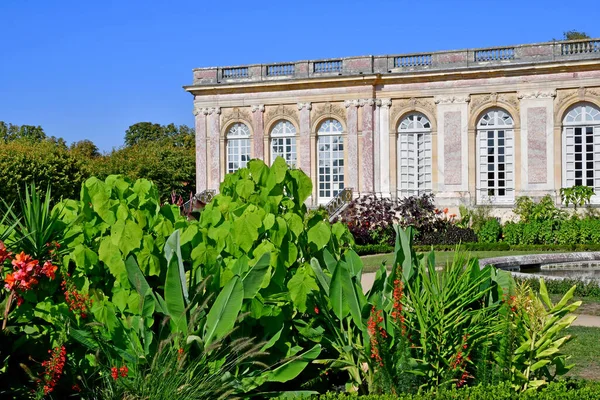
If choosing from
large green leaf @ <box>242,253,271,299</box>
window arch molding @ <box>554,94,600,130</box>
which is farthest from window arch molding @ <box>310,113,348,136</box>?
large green leaf @ <box>242,253,271,299</box>

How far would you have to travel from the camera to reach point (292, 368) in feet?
13.7

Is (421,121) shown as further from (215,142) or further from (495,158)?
(215,142)

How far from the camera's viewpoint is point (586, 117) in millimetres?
23719

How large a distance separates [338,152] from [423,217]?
4.83 m

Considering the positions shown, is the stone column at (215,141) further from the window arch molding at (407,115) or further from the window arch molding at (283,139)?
the window arch molding at (407,115)

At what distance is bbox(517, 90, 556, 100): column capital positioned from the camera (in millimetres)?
23750

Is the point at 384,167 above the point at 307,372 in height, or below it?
above

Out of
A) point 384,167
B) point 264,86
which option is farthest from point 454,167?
point 264,86

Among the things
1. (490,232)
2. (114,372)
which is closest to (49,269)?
(114,372)

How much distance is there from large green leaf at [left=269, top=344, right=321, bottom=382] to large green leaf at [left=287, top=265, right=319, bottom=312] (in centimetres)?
24

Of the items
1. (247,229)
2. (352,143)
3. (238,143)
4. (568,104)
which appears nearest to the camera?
(247,229)

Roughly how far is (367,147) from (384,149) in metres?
0.60

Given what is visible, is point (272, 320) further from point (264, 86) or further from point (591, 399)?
point (264, 86)

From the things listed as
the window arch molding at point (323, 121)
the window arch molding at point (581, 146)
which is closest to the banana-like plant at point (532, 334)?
the window arch molding at point (581, 146)
